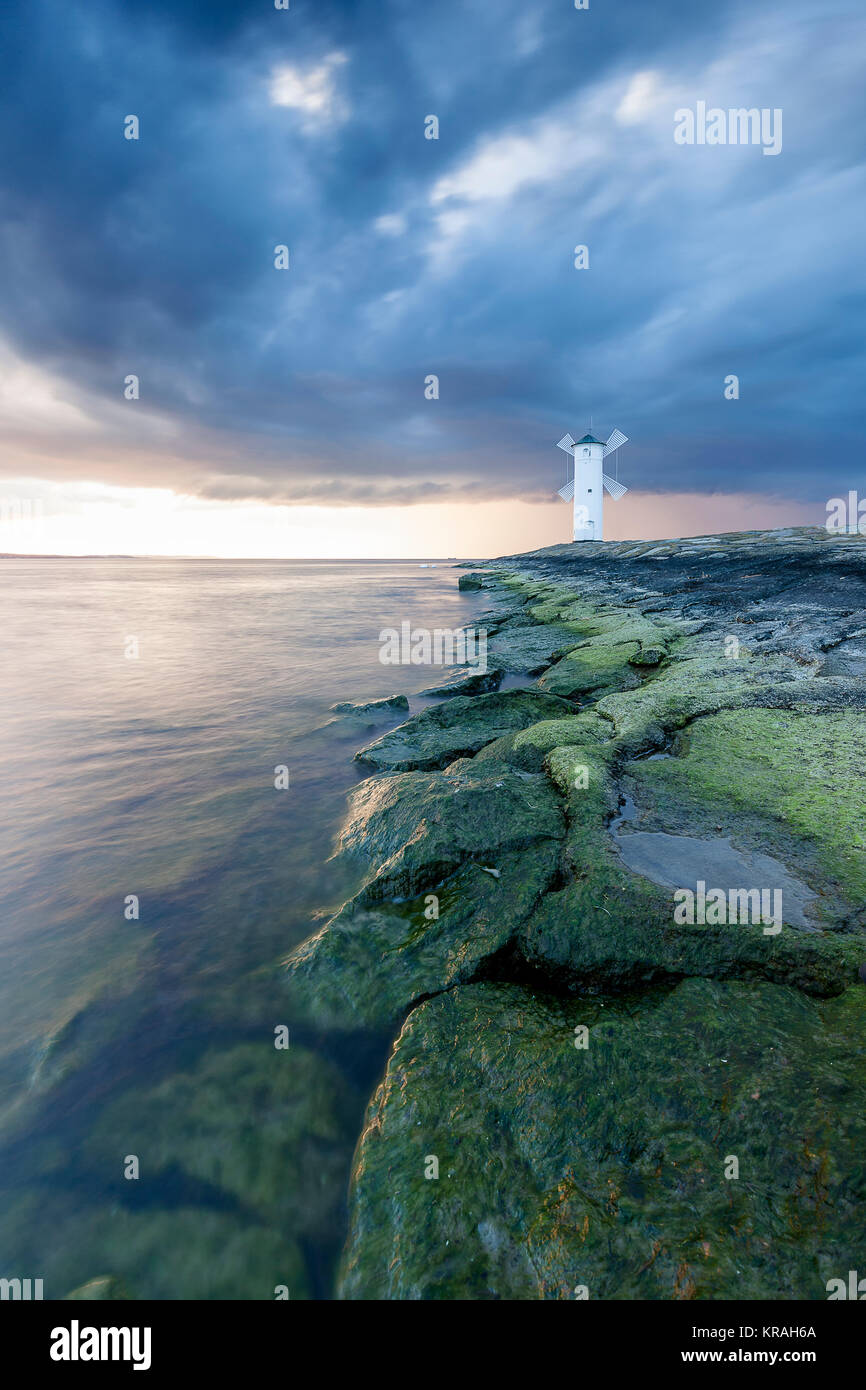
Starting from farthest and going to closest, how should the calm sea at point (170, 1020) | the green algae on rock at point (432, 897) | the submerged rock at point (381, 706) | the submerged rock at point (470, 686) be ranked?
1. the submerged rock at point (470, 686)
2. the submerged rock at point (381, 706)
3. the green algae on rock at point (432, 897)
4. the calm sea at point (170, 1020)

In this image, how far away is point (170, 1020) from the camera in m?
4.60

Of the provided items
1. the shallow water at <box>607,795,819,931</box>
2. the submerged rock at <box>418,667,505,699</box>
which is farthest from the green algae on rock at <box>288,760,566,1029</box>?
the submerged rock at <box>418,667,505,699</box>

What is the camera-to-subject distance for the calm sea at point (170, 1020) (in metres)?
3.23

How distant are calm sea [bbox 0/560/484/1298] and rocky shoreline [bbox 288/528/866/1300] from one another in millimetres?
402

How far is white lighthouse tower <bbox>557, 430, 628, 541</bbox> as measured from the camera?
8356cm

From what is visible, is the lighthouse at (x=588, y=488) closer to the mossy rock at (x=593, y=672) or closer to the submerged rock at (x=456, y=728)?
the mossy rock at (x=593, y=672)

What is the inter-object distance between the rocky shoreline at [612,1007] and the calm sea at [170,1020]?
402 mm

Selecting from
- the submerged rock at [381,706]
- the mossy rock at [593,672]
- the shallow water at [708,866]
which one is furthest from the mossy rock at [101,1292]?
the submerged rock at [381,706]
